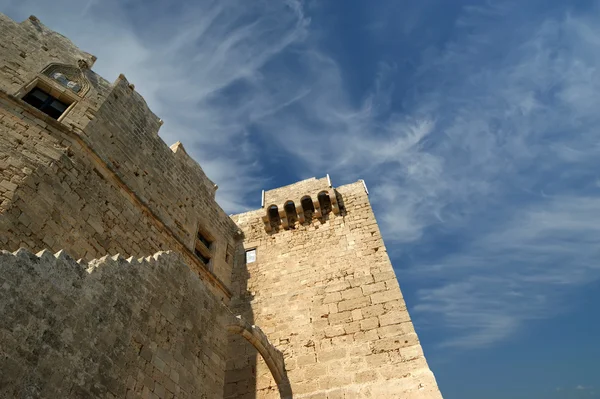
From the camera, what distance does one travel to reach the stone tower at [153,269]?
153 inches

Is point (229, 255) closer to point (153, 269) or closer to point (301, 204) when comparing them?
point (301, 204)

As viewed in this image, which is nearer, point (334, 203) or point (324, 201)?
point (334, 203)

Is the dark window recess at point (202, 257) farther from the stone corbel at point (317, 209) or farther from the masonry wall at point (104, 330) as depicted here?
the masonry wall at point (104, 330)

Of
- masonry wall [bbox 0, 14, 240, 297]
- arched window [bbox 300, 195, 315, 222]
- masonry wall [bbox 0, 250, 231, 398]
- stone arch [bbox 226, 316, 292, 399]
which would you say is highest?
arched window [bbox 300, 195, 315, 222]

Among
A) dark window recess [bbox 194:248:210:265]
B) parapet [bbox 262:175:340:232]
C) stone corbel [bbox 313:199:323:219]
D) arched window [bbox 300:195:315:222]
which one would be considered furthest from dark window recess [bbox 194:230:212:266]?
stone corbel [bbox 313:199:323:219]

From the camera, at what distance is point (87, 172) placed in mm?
7355

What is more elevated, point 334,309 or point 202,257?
point 202,257

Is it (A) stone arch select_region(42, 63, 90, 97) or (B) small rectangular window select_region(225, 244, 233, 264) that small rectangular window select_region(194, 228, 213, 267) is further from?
(A) stone arch select_region(42, 63, 90, 97)

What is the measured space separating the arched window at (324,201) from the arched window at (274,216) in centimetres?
155

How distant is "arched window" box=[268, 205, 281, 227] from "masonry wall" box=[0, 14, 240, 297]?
1.97 metres

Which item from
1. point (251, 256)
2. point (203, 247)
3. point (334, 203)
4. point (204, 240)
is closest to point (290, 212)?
point (334, 203)

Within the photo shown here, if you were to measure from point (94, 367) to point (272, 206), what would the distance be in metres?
8.82

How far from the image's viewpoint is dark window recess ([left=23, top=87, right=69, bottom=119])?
7.45m

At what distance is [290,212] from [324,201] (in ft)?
4.09
